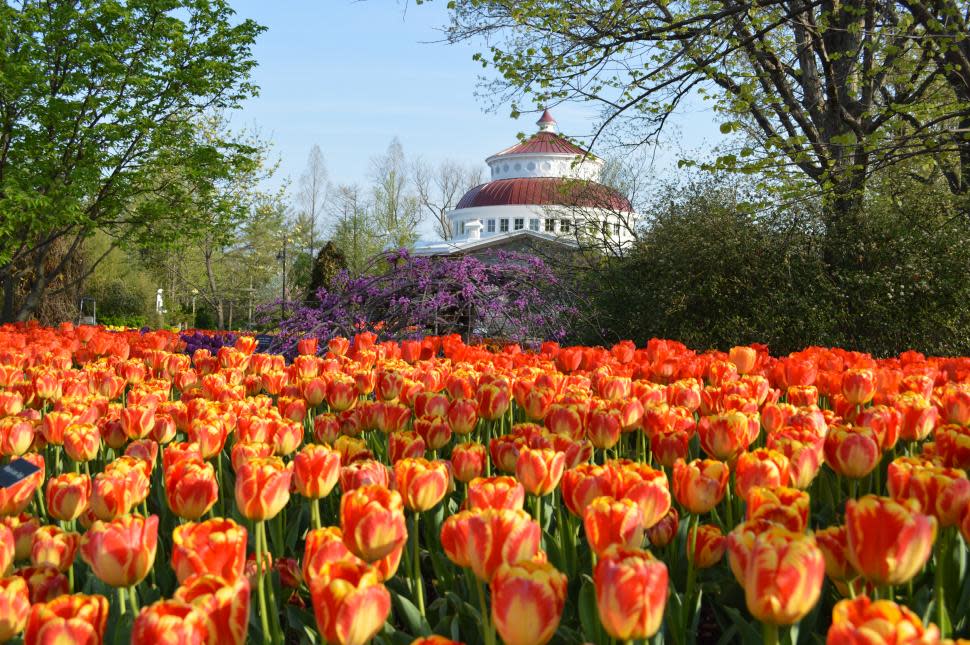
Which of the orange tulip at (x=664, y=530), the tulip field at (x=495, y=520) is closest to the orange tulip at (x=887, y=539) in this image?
the tulip field at (x=495, y=520)

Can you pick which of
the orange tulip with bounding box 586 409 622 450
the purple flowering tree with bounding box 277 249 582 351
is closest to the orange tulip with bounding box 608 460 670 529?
the orange tulip with bounding box 586 409 622 450

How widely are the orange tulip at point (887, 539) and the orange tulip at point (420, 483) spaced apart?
748 mm

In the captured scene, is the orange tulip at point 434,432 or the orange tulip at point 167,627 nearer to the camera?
the orange tulip at point 167,627

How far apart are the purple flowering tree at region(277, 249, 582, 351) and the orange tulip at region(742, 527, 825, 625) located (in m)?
5.24

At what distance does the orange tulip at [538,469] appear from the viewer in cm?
165

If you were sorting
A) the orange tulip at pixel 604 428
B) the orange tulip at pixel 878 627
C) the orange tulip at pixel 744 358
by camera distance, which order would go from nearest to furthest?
the orange tulip at pixel 878 627 → the orange tulip at pixel 604 428 → the orange tulip at pixel 744 358

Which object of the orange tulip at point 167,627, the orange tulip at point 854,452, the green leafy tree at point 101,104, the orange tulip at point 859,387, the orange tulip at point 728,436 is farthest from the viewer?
the green leafy tree at point 101,104

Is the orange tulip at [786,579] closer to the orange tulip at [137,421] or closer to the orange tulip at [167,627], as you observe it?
the orange tulip at [167,627]

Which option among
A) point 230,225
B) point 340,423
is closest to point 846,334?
point 340,423

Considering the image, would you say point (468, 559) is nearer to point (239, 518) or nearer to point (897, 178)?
point (239, 518)

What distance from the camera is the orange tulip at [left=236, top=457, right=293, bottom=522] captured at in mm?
1526

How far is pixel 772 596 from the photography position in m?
1.03

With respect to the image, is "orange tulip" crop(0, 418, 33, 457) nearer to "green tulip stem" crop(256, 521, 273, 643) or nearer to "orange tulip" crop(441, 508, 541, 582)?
"green tulip stem" crop(256, 521, 273, 643)

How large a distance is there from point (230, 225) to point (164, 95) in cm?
266
